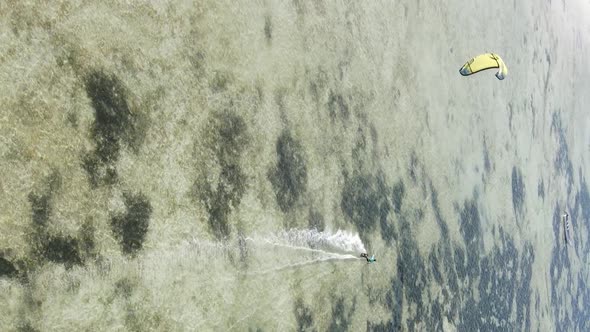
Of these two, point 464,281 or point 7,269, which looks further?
point 464,281

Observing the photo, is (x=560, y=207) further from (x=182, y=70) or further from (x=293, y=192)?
(x=182, y=70)

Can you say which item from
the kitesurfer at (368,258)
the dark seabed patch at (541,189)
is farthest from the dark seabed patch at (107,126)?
the dark seabed patch at (541,189)

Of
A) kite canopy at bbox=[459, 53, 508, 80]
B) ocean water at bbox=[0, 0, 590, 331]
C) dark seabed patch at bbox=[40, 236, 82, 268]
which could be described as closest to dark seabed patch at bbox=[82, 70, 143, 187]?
ocean water at bbox=[0, 0, 590, 331]

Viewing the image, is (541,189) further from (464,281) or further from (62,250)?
(62,250)

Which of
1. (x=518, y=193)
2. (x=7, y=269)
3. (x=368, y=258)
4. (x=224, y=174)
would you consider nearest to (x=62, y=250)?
(x=7, y=269)

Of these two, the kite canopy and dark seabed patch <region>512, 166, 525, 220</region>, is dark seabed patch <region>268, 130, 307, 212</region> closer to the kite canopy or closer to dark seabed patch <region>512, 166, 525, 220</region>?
the kite canopy

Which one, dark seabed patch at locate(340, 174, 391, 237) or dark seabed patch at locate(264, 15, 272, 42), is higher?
dark seabed patch at locate(264, 15, 272, 42)

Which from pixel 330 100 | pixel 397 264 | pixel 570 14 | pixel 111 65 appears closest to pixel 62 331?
pixel 111 65
